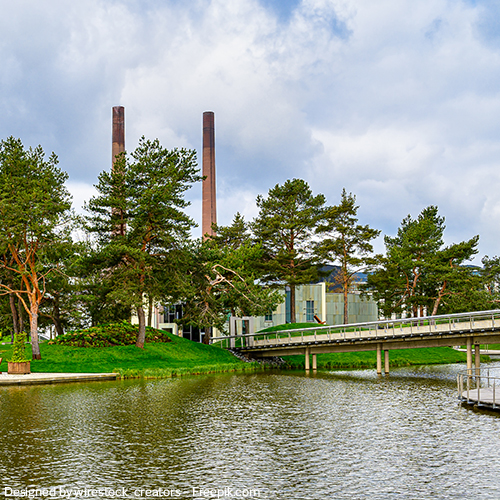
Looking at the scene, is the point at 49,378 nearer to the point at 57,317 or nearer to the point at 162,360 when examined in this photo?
the point at 162,360

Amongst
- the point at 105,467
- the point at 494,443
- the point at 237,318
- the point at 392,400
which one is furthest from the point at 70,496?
the point at 237,318

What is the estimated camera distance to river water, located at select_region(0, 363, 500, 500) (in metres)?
13.2

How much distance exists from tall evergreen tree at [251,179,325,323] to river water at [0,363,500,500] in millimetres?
29765

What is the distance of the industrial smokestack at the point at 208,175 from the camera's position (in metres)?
73.8

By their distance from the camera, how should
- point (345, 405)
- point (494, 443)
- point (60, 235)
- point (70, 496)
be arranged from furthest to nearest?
point (60, 235) → point (345, 405) → point (494, 443) → point (70, 496)

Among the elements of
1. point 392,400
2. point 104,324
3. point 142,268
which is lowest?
point 392,400

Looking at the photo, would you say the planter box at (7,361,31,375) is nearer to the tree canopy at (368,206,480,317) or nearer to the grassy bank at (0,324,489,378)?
the grassy bank at (0,324,489,378)

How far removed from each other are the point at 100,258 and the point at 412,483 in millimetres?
34960

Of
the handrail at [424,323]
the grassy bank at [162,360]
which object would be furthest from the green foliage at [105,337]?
the handrail at [424,323]

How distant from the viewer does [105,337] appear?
46.6m

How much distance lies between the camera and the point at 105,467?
593 inches

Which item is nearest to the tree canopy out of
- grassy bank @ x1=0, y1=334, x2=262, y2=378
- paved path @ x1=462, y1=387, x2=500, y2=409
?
grassy bank @ x1=0, y1=334, x2=262, y2=378

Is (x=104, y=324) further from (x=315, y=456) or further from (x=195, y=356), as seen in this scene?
(x=315, y=456)

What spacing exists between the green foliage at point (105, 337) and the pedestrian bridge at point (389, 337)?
8.66 meters
